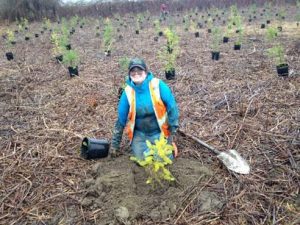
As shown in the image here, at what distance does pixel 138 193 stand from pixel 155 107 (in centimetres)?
96

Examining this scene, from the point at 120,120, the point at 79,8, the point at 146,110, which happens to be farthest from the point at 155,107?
the point at 79,8

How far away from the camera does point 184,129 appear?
14.6ft

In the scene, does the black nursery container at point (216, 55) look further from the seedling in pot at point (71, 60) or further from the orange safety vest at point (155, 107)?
the orange safety vest at point (155, 107)

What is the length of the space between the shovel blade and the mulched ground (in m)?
0.07

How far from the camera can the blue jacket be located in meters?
3.58

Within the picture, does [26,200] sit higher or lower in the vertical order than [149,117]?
lower

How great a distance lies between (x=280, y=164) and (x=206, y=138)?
3.21 feet

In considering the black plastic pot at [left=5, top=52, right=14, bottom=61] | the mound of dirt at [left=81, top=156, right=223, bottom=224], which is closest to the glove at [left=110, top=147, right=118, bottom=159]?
the mound of dirt at [left=81, top=156, right=223, bottom=224]

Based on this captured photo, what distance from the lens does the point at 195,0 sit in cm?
2359

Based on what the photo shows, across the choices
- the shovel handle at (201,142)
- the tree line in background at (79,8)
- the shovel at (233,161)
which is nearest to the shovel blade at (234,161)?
the shovel at (233,161)

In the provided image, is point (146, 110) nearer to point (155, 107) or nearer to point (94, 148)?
point (155, 107)

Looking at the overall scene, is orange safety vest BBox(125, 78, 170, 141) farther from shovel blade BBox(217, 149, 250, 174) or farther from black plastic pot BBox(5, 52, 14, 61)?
black plastic pot BBox(5, 52, 14, 61)

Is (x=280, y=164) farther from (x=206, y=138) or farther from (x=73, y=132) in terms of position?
(x=73, y=132)

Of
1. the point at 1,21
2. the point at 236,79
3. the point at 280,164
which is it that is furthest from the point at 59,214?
the point at 1,21
